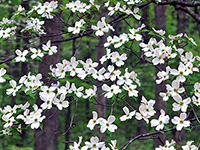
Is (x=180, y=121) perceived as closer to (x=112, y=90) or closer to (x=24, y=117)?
(x=112, y=90)

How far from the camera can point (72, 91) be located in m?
2.03

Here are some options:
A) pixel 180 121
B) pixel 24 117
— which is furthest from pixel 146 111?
pixel 24 117

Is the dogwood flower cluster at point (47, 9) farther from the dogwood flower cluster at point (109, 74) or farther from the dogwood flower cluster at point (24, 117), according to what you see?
the dogwood flower cluster at point (24, 117)

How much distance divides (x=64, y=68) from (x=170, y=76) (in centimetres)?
86

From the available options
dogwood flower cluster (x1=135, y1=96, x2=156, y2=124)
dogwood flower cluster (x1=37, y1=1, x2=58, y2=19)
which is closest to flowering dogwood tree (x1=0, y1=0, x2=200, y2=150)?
dogwood flower cluster (x1=135, y1=96, x2=156, y2=124)

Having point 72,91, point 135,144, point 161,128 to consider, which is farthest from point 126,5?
point 135,144

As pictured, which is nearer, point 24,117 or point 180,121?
point 180,121

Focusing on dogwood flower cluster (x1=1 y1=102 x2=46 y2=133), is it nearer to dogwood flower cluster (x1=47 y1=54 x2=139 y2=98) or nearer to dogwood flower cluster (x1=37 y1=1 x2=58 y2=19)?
dogwood flower cluster (x1=47 y1=54 x2=139 y2=98)

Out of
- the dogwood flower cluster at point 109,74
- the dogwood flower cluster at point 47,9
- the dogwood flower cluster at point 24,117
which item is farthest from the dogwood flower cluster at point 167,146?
the dogwood flower cluster at point 47,9

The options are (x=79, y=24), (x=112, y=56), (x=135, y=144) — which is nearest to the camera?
(x=112, y=56)

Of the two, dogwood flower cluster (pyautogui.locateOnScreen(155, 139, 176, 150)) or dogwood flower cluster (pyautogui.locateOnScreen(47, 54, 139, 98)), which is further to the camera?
dogwood flower cluster (pyautogui.locateOnScreen(47, 54, 139, 98))

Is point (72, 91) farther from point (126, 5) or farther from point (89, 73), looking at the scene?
point (126, 5)

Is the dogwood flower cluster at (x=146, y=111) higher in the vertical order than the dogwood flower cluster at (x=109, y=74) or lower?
lower

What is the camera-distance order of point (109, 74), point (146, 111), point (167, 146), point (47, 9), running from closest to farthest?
point (167, 146) < point (146, 111) < point (109, 74) < point (47, 9)
